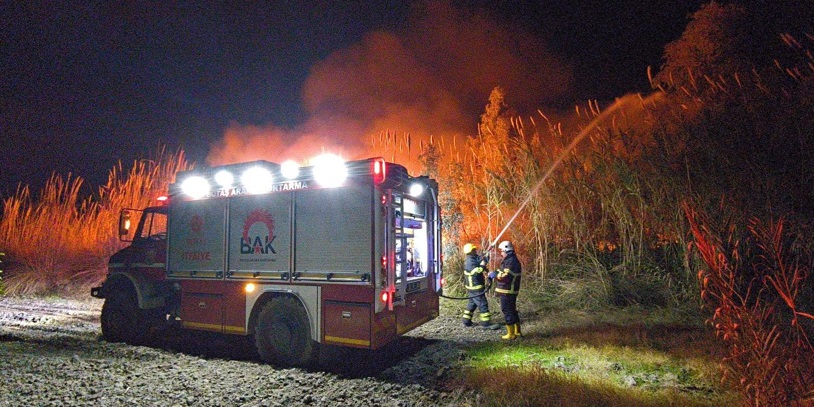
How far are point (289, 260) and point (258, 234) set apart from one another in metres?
0.70

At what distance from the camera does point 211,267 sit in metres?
6.86

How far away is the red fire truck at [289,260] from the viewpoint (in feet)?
18.7

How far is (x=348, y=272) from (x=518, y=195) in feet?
22.1

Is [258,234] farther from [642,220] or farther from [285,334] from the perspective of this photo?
[642,220]

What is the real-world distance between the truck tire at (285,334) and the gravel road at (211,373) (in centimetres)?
21

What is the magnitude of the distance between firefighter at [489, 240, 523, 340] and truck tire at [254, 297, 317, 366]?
10.5 feet

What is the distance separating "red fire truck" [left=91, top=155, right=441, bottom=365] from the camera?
5715 millimetres

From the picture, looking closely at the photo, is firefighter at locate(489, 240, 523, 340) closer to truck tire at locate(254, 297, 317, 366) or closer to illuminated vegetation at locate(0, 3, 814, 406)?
illuminated vegetation at locate(0, 3, 814, 406)

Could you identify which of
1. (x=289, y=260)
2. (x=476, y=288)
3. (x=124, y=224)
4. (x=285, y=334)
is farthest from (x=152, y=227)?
(x=476, y=288)

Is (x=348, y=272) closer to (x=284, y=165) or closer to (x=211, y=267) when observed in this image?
(x=284, y=165)

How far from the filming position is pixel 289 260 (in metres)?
6.20

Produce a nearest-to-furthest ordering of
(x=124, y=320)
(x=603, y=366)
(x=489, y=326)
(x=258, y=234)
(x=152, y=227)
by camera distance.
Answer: (x=603, y=366)
(x=258, y=234)
(x=124, y=320)
(x=152, y=227)
(x=489, y=326)

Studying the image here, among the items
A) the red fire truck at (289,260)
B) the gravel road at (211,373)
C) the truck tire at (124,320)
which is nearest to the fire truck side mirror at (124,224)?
the red fire truck at (289,260)

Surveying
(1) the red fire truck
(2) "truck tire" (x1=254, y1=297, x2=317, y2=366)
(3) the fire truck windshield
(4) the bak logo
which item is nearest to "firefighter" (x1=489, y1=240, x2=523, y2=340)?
(1) the red fire truck
